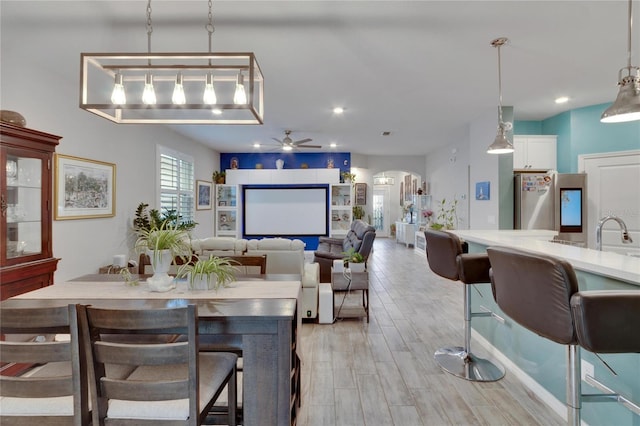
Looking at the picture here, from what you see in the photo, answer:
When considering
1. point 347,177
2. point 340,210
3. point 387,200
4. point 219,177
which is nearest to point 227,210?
point 219,177

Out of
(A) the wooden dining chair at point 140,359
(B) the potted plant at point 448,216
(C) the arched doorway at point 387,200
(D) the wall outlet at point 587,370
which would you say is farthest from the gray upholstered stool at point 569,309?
(C) the arched doorway at point 387,200

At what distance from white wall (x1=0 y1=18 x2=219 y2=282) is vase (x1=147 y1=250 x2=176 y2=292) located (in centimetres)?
222

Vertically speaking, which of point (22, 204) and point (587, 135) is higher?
point (587, 135)

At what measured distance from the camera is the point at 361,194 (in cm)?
972

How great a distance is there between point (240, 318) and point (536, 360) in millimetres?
2188

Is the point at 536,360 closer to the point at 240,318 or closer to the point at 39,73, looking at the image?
the point at 240,318

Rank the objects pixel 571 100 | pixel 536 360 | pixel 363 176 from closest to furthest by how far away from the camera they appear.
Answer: pixel 536 360
pixel 571 100
pixel 363 176

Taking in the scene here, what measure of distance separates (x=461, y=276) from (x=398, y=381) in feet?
3.12

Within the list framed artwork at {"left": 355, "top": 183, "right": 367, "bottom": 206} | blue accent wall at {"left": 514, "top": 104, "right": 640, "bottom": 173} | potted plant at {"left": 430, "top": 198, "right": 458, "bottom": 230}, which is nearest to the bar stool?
blue accent wall at {"left": 514, "top": 104, "right": 640, "bottom": 173}

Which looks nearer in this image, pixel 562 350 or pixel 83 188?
pixel 562 350

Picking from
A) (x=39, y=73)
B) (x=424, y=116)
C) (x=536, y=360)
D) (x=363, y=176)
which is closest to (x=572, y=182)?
(x=424, y=116)

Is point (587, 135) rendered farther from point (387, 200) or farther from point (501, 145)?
point (387, 200)

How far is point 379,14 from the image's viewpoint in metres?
2.35

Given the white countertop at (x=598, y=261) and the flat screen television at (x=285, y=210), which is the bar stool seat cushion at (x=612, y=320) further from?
the flat screen television at (x=285, y=210)
